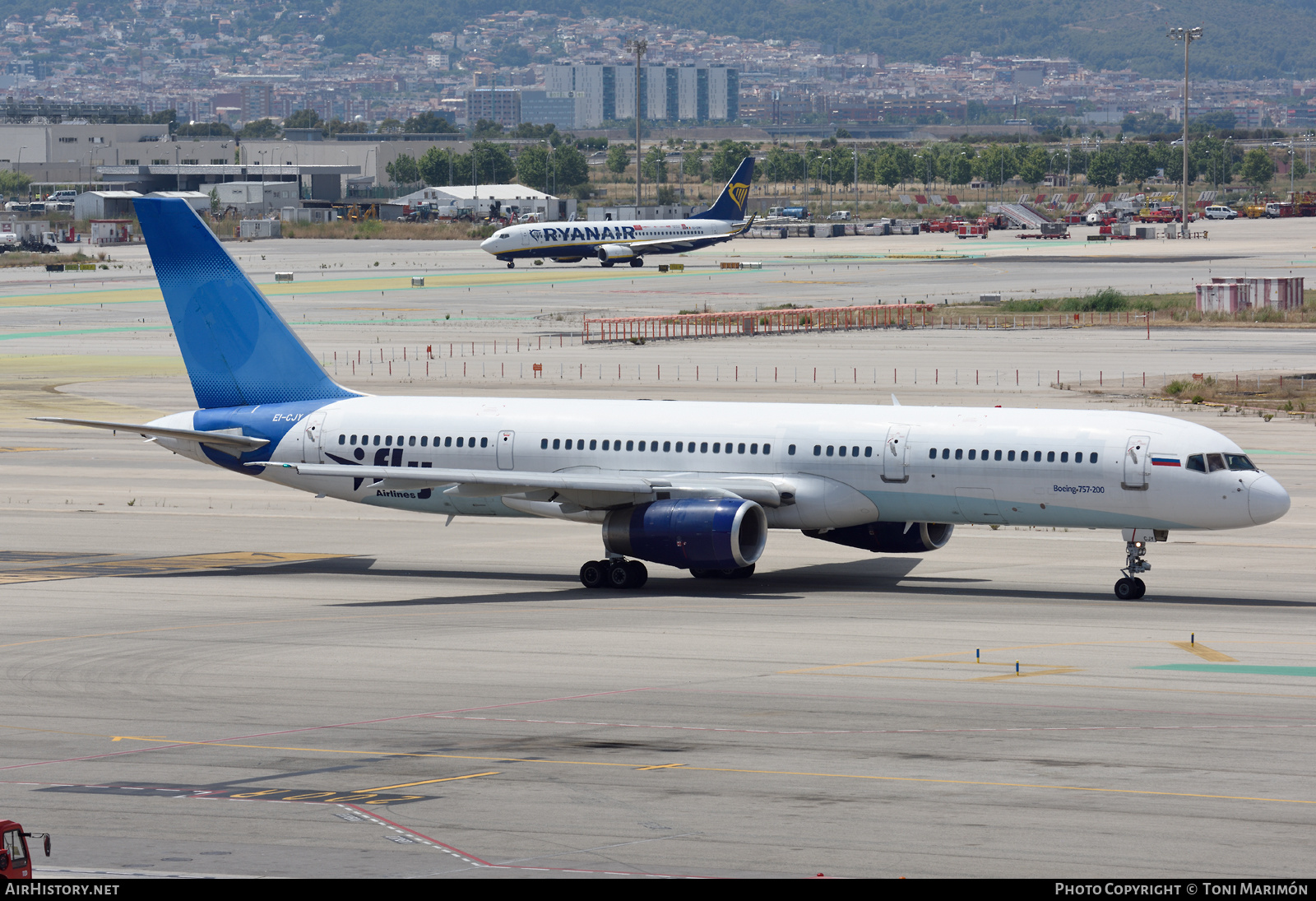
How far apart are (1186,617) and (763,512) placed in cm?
970

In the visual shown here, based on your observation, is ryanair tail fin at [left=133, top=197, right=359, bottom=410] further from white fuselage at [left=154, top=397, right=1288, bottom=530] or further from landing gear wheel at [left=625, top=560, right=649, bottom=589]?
landing gear wheel at [left=625, top=560, right=649, bottom=589]

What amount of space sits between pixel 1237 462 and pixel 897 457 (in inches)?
293

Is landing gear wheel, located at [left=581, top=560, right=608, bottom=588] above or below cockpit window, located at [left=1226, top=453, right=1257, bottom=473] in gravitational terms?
below

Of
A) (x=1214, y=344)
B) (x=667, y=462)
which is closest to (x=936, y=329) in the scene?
(x=1214, y=344)

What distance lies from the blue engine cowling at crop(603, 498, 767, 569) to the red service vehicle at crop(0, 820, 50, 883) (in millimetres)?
25345

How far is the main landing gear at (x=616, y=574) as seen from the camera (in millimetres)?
41688

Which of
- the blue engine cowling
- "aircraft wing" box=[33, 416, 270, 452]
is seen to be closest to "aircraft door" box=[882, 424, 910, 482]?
the blue engine cowling

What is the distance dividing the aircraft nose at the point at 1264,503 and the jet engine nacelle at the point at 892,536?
7222 millimetres

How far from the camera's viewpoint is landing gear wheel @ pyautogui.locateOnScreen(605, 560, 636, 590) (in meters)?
41.7

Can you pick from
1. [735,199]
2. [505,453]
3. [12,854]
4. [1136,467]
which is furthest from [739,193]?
[12,854]

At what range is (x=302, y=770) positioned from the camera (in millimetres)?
24531

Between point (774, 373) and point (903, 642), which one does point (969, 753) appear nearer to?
point (903, 642)

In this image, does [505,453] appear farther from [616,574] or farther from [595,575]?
[616,574]

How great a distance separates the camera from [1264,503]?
3781cm
